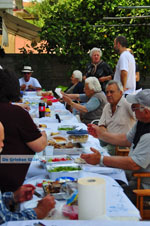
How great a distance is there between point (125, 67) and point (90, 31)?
624 centimetres

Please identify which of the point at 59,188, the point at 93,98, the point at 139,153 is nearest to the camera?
the point at 59,188

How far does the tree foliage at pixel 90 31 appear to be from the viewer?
12195 millimetres

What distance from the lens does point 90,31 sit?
12.2m

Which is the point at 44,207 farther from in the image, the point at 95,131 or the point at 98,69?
the point at 98,69

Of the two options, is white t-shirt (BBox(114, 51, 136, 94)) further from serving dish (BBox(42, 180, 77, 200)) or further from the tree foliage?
the tree foliage

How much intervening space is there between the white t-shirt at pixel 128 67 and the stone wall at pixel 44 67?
6.26 m

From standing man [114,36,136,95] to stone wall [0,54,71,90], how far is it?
6.24 m

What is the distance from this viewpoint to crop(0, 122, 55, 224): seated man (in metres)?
1.72

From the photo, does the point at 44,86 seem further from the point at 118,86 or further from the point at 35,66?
the point at 118,86

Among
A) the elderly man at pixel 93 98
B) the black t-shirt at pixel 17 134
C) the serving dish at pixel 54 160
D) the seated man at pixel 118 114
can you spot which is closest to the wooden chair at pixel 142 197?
the serving dish at pixel 54 160

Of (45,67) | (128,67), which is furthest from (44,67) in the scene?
(128,67)

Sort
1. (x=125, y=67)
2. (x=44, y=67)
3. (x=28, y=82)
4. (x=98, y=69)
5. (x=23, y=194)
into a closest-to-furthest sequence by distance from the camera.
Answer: (x=23, y=194)
(x=125, y=67)
(x=98, y=69)
(x=28, y=82)
(x=44, y=67)

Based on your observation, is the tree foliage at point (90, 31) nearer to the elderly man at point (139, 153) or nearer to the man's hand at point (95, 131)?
the man's hand at point (95, 131)

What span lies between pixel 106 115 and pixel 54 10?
8.52 metres
